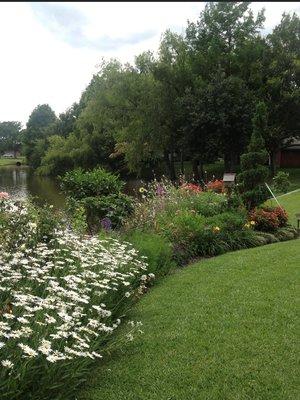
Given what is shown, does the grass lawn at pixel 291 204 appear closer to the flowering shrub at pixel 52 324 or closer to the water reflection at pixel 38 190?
the water reflection at pixel 38 190

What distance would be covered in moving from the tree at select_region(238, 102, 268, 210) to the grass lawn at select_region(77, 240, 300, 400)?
17.7 feet

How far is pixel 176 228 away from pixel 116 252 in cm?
342

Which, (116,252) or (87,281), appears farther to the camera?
(116,252)

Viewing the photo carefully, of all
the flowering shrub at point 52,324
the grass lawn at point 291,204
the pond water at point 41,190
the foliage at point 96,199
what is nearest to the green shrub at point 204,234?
the foliage at point 96,199

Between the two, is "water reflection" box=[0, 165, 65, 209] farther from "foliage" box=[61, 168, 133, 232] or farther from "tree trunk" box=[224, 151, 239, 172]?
"tree trunk" box=[224, 151, 239, 172]

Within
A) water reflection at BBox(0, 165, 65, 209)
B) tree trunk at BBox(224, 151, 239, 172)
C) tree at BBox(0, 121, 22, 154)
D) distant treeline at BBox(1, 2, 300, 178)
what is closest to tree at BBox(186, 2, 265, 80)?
distant treeline at BBox(1, 2, 300, 178)

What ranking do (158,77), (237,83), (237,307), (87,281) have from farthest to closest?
(158,77), (237,83), (237,307), (87,281)

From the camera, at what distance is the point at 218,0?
117 ft

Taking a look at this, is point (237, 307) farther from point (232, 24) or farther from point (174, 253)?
point (232, 24)

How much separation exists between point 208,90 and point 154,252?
26177mm

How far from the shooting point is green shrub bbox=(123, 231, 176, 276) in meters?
7.32

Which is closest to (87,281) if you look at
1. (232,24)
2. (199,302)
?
(199,302)

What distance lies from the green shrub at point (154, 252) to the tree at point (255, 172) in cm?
524

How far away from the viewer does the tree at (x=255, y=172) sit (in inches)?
512
